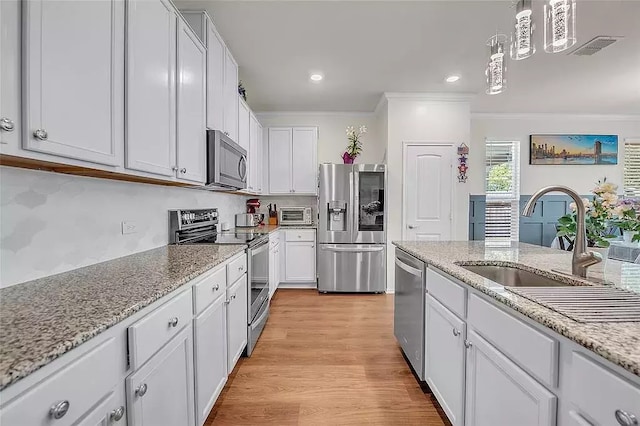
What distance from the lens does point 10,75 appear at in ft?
2.80

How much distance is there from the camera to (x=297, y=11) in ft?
7.77

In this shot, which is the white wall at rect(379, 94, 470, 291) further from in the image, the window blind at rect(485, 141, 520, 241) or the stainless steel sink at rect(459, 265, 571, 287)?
the stainless steel sink at rect(459, 265, 571, 287)

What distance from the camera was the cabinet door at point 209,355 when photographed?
146 cm

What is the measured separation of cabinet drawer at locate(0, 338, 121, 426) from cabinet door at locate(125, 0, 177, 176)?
34.4 inches

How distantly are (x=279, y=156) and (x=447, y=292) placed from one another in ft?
11.8

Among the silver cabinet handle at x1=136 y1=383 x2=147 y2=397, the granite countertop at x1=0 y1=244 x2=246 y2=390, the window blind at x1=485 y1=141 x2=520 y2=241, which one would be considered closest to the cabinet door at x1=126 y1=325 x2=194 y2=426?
the silver cabinet handle at x1=136 y1=383 x2=147 y2=397

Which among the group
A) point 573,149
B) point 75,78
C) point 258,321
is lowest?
point 258,321

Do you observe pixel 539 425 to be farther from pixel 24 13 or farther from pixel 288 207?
pixel 288 207

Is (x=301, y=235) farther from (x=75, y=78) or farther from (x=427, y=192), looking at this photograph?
(x=75, y=78)

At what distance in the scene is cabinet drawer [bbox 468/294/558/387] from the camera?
88 cm

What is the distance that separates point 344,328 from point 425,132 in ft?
9.27

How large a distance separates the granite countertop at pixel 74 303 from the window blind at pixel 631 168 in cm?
681

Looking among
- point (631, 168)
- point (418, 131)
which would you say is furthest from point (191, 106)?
point (631, 168)

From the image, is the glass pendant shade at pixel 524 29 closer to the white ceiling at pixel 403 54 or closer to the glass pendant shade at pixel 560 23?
the glass pendant shade at pixel 560 23
